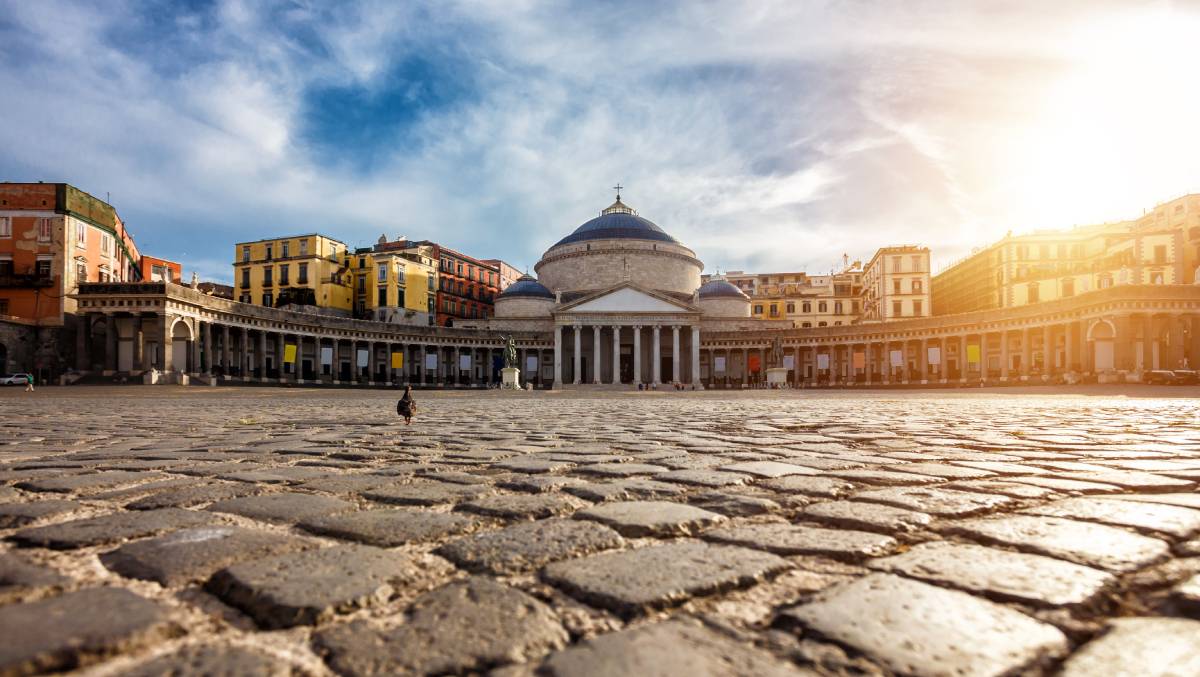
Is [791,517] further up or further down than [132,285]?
further down

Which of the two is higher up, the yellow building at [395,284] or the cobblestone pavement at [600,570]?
the yellow building at [395,284]

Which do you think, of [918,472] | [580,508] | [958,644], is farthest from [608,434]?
[958,644]

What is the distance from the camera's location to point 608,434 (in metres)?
6.85

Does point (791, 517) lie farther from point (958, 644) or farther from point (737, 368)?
point (737, 368)

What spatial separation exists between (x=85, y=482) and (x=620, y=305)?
49795mm

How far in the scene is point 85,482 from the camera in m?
3.35

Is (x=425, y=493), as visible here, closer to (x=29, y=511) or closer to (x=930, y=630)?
(x=29, y=511)

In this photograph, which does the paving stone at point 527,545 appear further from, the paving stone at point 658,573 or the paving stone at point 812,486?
the paving stone at point 812,486

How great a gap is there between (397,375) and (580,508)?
53.7 m

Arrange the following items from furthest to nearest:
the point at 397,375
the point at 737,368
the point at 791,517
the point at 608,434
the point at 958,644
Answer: the point at 737,368 → the point at 397,375 → the point at 608,434 → the point at 791,517 → the point at 958,644

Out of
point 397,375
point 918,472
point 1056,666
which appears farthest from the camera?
point 397,375

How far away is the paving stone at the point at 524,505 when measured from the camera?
2613mm

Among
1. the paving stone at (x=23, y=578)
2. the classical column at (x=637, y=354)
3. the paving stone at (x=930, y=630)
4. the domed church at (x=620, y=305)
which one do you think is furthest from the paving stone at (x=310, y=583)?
the classical column at (x=637, y=354)

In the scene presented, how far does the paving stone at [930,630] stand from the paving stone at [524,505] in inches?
50.4
